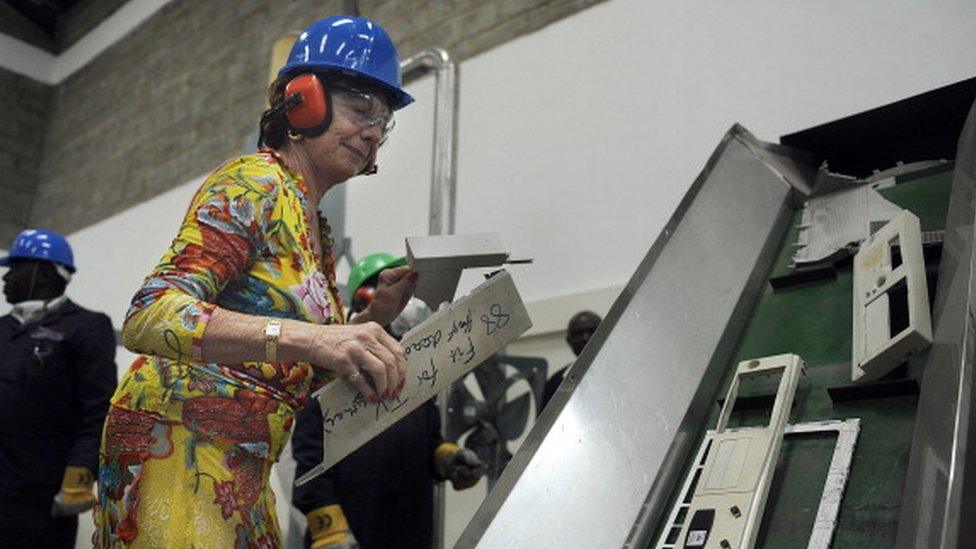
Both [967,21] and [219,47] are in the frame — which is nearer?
[967,21]

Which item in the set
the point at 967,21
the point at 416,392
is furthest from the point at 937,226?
the point at 967,21

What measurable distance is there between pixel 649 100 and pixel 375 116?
210cm

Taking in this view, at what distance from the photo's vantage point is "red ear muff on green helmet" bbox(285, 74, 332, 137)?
125 centimetres

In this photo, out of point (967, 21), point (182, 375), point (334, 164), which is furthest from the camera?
point (967, 21)

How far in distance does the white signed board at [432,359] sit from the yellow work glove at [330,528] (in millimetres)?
963

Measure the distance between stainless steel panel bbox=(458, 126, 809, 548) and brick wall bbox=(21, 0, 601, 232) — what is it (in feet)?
8.17

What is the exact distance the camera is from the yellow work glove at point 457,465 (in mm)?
2457

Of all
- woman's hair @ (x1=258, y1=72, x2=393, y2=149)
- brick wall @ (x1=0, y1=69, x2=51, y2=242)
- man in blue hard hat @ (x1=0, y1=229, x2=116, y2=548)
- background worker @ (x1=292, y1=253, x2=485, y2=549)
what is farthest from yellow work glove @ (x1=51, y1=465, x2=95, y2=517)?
brick wall @ (x1=0, y1=69, x2=51, y2=242)

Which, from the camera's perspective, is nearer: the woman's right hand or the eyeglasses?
the woman's right hand

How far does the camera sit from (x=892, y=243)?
4.32 ft

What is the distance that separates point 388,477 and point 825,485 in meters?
1.51

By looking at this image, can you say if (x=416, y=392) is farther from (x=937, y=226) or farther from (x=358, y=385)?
(x=937, y=226)

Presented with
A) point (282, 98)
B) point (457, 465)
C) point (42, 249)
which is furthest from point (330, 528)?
point (42, 249)

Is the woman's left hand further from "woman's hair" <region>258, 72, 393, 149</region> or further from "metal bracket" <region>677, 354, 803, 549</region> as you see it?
"metal bracket" <region>677, 354, 803, 549</region>
